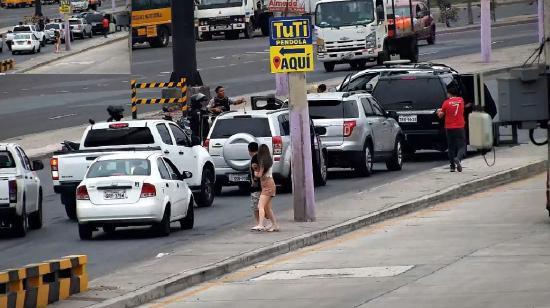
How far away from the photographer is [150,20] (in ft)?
262

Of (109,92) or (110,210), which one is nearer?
(110,210)

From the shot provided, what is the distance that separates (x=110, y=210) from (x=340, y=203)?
568 centimetres

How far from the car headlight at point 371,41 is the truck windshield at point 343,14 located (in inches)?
21.5

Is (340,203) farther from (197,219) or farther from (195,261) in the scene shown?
(195,261)

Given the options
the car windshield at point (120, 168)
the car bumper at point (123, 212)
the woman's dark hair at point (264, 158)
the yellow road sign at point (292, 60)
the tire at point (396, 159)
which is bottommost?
the tire at point (396, 159)

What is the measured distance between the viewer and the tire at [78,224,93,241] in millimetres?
24862

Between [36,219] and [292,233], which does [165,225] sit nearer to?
[292,233]

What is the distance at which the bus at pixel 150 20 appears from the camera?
→ 7925 cm

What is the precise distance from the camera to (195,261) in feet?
68.7

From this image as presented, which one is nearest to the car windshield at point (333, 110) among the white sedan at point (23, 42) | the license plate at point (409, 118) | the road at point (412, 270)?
the license plate at point (409, 118)

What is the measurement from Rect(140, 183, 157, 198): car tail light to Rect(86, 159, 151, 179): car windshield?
0.39 meters

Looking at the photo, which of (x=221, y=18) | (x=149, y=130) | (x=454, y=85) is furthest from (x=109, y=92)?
(x=149, y=130)

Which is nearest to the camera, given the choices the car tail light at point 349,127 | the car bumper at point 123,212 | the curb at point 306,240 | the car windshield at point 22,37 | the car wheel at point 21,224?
the curb at point 306,240

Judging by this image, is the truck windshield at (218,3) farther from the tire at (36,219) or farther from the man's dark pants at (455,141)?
the tire at (36,219)
